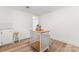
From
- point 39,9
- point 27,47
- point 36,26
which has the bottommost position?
point 27,47

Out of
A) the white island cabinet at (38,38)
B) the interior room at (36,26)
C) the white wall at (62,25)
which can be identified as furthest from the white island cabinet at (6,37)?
the white wall at (62,25)

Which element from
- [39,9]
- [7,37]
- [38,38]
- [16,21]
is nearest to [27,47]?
[38,38]

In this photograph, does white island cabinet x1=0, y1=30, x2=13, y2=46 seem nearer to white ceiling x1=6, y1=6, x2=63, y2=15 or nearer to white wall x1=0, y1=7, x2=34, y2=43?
white wall x1=0, y1=7, x2=34, y2=43

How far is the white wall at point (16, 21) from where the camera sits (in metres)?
1.26

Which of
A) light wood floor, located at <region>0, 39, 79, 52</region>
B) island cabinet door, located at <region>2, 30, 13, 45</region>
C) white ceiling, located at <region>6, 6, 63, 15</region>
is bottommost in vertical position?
light wood floor, located at <region>0, 39, 79, 52</region>

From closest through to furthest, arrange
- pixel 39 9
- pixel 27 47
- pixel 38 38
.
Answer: pixel 39 9
pixel 27 47
pixel 38 38

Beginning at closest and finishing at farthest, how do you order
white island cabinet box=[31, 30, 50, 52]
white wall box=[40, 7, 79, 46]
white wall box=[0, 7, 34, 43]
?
white wall box=[0, 7, 34, 43], white wall box=[40, 7, 79, 46], white island cabinet box=[31, 30, 50, 52]

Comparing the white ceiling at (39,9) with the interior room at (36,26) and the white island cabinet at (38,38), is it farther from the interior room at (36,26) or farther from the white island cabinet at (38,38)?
the white island cabinet at (38,38)

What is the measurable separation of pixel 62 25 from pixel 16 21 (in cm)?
84

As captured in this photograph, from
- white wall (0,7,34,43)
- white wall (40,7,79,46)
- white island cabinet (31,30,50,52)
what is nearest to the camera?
white wall (0,7,34,43)

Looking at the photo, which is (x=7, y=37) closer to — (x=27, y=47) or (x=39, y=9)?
(x=27, y=47)

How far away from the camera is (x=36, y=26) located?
1400mm

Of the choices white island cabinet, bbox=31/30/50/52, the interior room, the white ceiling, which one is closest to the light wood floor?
the interior room

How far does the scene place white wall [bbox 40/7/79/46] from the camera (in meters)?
1.38
